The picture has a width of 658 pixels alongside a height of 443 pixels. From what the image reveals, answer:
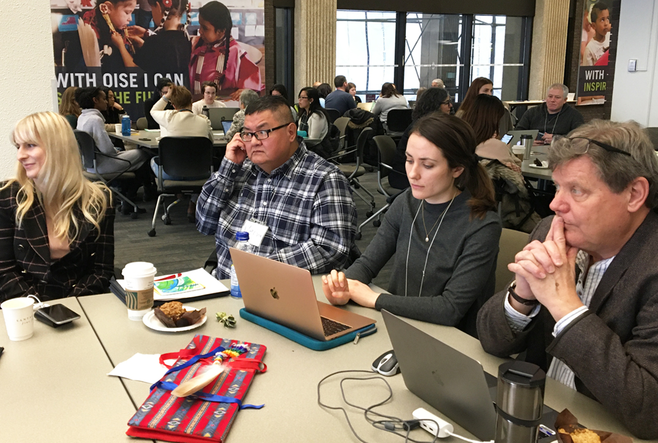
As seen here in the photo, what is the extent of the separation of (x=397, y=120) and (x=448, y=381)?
8163 millimetres

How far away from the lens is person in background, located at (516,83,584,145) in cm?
676

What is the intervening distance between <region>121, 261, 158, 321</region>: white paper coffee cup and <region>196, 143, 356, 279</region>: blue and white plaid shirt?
648mm

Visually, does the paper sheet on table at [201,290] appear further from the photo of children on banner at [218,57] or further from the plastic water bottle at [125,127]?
the photo of children on banner at [218,57]

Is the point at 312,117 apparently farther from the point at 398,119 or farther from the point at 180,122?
the point at 398,119

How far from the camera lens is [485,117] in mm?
4586

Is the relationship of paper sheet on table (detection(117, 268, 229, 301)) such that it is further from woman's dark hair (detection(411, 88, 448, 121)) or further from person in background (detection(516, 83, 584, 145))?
person in background (detection(516, 83, 584, 145))

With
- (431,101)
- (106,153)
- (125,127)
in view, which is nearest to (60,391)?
(431,101)

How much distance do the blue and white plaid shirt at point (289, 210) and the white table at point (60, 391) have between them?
917 mm


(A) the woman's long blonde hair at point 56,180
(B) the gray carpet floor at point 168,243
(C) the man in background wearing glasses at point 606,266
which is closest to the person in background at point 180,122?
(B) the gray carpet floor at point 168,243

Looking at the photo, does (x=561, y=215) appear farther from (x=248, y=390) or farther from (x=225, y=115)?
(x=225, y=115)

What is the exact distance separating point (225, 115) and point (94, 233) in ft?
19.3

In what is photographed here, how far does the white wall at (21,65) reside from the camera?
287 cm

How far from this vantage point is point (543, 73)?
43.5 feet

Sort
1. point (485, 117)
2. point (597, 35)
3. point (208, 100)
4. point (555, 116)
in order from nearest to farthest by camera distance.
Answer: point (485, 117) → point (555, 116) → point (208, 100) → point (597, 35)
